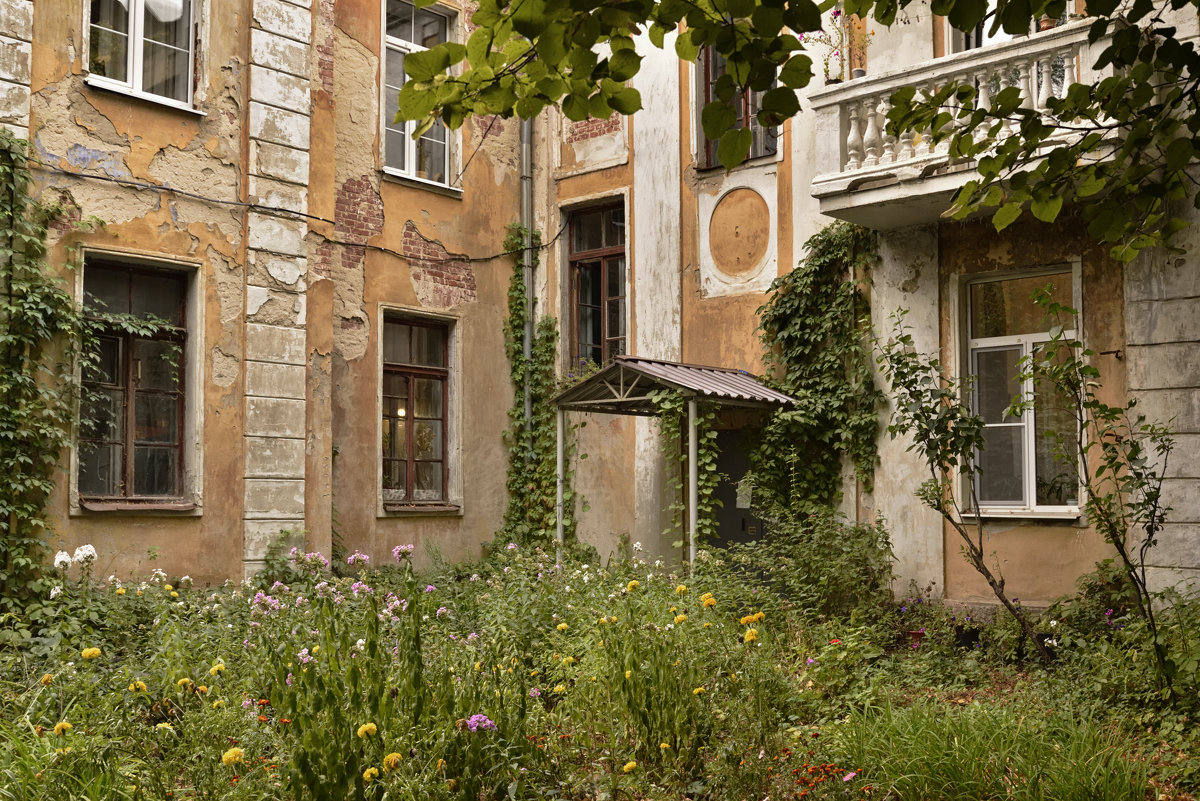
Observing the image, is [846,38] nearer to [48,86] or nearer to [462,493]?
[462,493]

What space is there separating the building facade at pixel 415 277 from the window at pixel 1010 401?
0.03 meters

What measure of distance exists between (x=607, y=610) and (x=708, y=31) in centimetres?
404

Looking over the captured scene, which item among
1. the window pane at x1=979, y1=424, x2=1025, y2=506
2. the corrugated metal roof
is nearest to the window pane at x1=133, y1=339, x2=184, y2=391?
the corrugated metal roof

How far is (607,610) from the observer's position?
20.7 feet

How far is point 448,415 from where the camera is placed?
1253cm

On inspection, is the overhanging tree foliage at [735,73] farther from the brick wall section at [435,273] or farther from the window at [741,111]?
the brick wall section at [435,273]

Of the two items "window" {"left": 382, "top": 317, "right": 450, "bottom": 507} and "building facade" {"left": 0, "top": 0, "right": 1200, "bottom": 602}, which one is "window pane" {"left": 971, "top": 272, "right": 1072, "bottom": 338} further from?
"window" {"left": 382, "top": 317, "right": 450, "bottom": 507}

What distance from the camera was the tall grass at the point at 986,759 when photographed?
4.40 metres

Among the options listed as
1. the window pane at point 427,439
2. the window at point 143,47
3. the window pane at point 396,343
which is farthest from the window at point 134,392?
the window pane at point 427,439

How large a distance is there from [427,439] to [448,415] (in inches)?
15.6

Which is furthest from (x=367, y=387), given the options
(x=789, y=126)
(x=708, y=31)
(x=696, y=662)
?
(x=708, y=31)

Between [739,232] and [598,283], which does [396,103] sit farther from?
[739,232]

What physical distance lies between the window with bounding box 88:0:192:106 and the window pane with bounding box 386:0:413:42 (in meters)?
3.03

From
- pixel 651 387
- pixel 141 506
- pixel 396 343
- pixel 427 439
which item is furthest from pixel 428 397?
pixel 141 506
